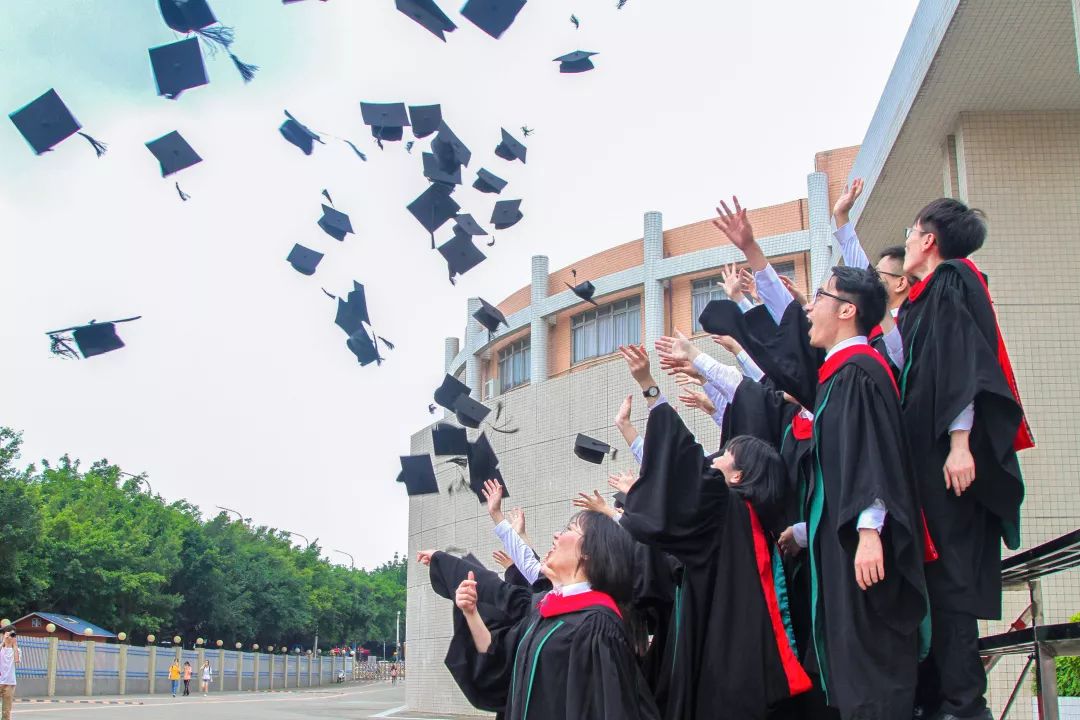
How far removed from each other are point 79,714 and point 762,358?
1583 cm

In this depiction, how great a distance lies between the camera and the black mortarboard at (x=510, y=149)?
8.13 metres

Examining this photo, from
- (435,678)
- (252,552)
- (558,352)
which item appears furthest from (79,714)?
(252,552)

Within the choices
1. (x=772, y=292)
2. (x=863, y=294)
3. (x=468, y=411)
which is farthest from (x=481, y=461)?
(x=863, y=294)

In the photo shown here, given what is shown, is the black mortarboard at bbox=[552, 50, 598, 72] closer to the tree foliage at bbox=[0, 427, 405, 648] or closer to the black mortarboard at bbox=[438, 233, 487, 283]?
the black mortarboard at bbox=[438, 233, 487, 283]

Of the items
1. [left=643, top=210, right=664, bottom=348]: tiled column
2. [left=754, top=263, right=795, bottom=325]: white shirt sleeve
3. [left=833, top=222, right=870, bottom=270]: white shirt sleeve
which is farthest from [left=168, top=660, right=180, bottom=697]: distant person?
[left=833, top=222, right=870, bottom=270]: white shirt sleeve

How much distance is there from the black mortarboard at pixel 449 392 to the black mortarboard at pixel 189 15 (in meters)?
5.14

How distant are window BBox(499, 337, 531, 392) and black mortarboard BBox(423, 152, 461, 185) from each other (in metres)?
18.4

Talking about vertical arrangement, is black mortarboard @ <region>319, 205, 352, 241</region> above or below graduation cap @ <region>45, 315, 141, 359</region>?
above

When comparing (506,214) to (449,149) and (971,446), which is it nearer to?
(449,149)

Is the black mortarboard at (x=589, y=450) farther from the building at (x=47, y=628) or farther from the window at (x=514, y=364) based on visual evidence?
the building at (x=47, y=628)

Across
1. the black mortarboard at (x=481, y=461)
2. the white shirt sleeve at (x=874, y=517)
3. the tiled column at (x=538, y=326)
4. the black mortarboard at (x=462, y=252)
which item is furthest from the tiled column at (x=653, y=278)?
the white shirt sleeve at (x=874, y=517)

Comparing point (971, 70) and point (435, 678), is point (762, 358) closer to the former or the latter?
point (971, 70)

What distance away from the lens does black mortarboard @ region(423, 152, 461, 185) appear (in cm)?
705

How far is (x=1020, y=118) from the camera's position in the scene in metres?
8.63
